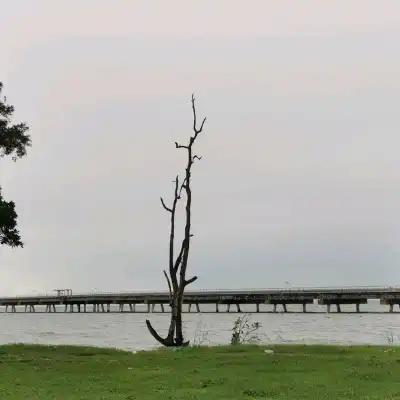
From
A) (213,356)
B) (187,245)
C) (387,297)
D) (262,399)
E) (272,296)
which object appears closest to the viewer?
(262,399)

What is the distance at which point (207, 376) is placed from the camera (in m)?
12.0

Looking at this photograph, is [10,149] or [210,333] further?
[210,333]

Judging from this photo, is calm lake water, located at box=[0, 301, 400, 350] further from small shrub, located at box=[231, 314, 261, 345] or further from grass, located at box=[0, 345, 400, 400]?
grass, located at box=[0, 345, 400, 400]

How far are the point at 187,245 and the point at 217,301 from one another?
226 ft

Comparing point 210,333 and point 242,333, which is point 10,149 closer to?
point 242,333

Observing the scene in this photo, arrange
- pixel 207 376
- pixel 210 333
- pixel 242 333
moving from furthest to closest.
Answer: pixel 210 333 < pixel 242 333 < pixel 207 376

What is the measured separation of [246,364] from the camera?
1371cm

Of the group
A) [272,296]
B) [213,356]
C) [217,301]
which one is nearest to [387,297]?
[272,296]

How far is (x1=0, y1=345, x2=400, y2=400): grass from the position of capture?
10.0 m

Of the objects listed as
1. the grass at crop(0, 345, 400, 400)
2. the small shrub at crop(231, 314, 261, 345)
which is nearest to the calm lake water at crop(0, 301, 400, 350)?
the small shrub at crop(231, 314, 261, 345)

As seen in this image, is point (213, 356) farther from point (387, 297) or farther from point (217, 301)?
point (217, 301)

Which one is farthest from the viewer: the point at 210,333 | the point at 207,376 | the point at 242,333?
the point at 210,333

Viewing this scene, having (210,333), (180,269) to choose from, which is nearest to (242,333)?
(180,269)

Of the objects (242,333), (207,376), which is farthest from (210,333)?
(207,376)
